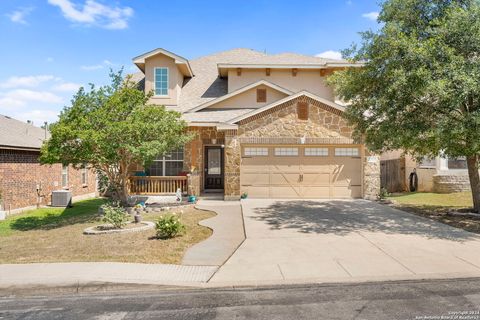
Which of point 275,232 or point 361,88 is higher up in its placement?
point 361,88

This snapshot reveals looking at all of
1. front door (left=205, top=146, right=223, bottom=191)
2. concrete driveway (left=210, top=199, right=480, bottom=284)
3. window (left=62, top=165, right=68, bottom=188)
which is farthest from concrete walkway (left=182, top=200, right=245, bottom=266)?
window (left=62, top=165, right=68, bottom=188)

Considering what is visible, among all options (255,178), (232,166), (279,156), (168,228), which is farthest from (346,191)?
Result: (168,228)

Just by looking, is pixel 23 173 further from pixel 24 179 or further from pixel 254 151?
pixel 254 151

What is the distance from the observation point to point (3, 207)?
15.4 metres

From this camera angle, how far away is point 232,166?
16.7m

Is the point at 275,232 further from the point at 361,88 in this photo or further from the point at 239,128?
the point at 239,128

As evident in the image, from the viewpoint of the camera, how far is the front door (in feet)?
61.9

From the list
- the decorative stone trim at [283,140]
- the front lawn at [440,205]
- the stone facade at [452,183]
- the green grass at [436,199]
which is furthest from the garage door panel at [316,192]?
the stone facade at [452,183]

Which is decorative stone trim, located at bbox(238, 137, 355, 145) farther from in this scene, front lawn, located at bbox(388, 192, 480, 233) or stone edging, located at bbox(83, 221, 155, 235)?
stone edging, located at bbox(83, 221, 155, 235)

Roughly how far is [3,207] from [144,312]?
1353 centimetres

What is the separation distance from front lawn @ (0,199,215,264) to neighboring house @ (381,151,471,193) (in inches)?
520

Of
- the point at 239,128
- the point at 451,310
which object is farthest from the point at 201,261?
the point at 239,128

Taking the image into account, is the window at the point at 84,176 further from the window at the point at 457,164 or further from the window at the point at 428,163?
the window at the point at 457,164

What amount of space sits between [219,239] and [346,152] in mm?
9783
